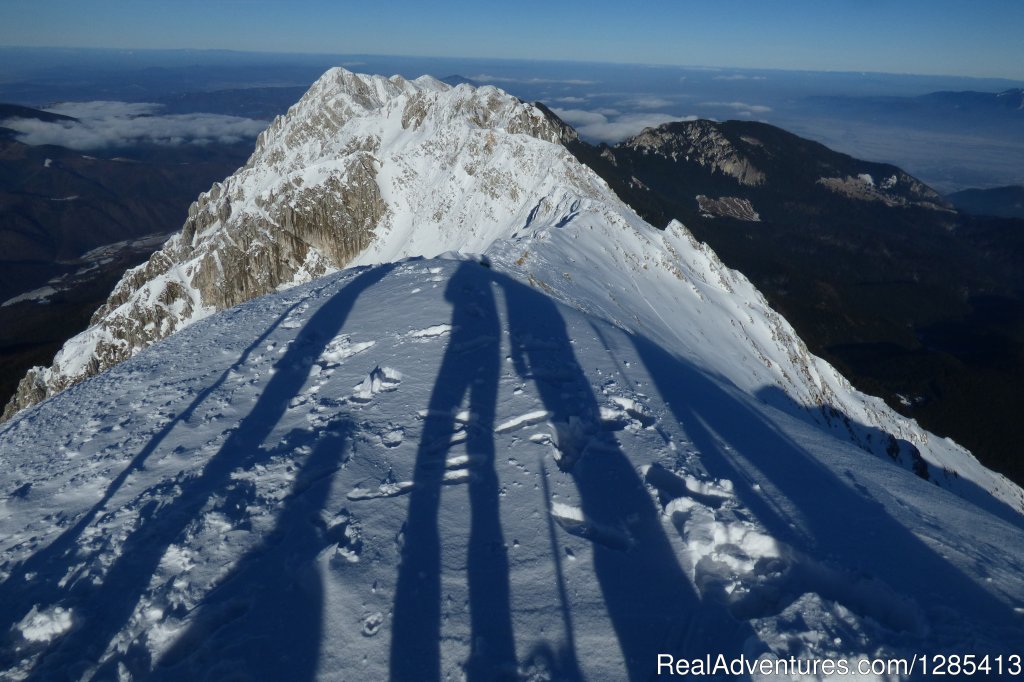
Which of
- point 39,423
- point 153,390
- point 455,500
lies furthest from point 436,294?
point 39,423

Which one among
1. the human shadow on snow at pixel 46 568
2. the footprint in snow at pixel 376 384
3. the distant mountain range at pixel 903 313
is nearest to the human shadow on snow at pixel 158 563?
the human shadow on snow at pixel 46 568

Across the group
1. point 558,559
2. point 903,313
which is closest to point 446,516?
point 558,559

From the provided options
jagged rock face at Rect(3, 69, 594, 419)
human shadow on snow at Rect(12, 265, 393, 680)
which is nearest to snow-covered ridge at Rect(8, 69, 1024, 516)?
jagged rock face at Rect(3, 69, 594, 419)

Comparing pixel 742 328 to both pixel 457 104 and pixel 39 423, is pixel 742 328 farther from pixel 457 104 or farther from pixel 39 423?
pixel 457 104

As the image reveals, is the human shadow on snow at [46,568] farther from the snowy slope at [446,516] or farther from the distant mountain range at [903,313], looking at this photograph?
the distant mountain range at [903,313]

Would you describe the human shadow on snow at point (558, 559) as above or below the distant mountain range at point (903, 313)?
above
